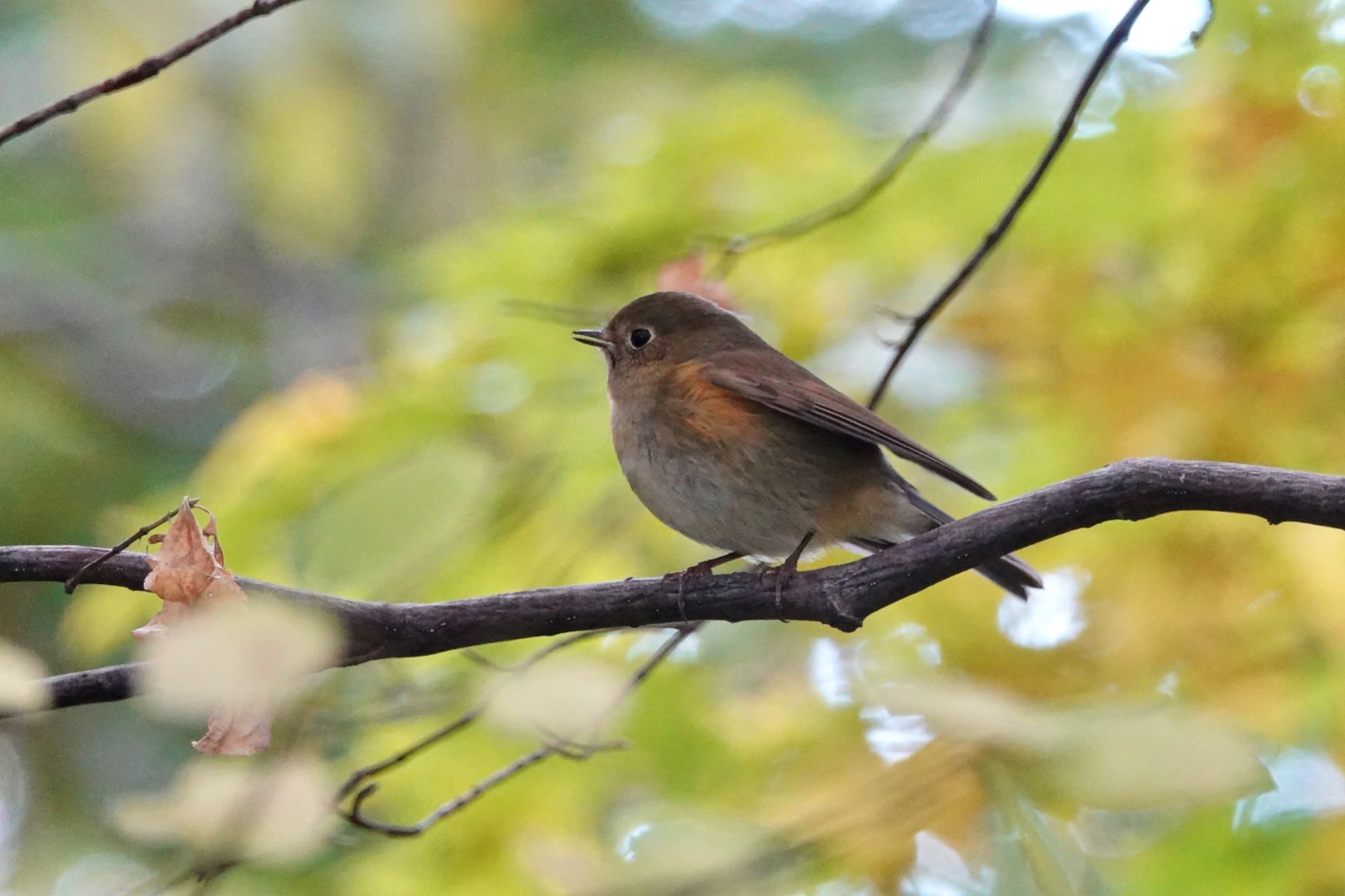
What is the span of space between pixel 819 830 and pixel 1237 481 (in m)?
1.27

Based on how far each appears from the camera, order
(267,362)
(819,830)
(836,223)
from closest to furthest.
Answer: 1. (819,830)
2. (836,223)
3. (267,362)

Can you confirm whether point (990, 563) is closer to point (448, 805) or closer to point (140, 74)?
point (448, 805)

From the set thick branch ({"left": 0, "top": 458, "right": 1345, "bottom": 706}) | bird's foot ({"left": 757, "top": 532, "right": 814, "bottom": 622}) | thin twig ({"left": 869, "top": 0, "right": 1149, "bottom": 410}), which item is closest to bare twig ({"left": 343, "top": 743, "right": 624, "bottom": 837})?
thick branch ({"left": 0, "top": 458, "right": 1345, "bottom": 706})

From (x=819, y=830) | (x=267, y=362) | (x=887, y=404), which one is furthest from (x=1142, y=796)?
(x=267, y=362)

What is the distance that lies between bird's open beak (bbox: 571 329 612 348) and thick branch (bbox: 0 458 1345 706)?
1.56 m

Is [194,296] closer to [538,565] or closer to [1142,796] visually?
[538,565]

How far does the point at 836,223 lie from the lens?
4.08m

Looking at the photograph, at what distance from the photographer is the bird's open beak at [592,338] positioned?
4.04 metres

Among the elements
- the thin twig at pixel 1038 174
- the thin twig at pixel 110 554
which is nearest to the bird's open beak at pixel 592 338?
the thin twig at pixel 1038 174

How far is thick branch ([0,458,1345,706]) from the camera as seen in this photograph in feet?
7.15

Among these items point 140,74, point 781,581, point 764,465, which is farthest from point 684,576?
point 140,74

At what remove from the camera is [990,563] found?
3205 millimetres

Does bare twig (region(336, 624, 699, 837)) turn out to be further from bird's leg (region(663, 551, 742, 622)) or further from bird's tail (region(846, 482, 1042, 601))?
bird's tail (region(846, 482, 1042, 601))

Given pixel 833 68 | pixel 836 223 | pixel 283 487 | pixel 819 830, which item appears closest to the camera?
pixel 819 830
